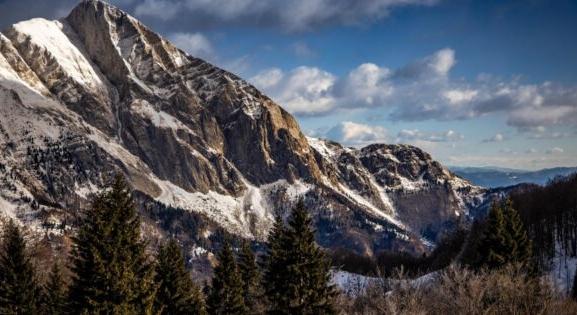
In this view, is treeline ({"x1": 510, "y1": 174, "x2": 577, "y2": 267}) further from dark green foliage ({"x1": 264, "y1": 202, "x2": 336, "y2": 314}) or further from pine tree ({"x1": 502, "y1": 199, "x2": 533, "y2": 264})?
dark green foliage ({"x1": 264, "y1": 202, "x2": 336, "y2": 314})

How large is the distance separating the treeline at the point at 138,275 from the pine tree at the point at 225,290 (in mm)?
107

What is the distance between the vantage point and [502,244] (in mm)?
60812

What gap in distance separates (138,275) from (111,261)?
2562 millimetres

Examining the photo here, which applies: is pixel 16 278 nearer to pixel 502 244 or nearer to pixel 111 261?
pixel 111 261

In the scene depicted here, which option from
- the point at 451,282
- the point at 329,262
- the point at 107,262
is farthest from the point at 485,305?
the point at 107,262

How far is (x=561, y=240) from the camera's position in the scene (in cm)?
12206

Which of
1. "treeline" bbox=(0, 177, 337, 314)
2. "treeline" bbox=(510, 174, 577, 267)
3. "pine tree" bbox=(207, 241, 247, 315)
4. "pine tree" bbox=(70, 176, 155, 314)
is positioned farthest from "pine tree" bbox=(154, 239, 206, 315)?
"treeline" bbox=(510, 174, 577, 267)

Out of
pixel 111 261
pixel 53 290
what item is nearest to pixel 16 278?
pixel 53 290

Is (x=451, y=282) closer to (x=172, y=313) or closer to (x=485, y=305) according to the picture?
(x=485, y=305)

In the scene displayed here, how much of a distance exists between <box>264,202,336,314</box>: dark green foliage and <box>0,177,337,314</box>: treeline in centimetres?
8

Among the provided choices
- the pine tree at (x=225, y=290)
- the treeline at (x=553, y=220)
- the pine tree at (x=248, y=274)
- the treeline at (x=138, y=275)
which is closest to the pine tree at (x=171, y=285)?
the treeline at (x=138, y=275)

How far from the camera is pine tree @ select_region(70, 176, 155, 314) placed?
93.2 ft

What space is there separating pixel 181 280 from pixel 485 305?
29.1 m

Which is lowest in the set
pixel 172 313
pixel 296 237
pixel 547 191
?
pixel 172 313
